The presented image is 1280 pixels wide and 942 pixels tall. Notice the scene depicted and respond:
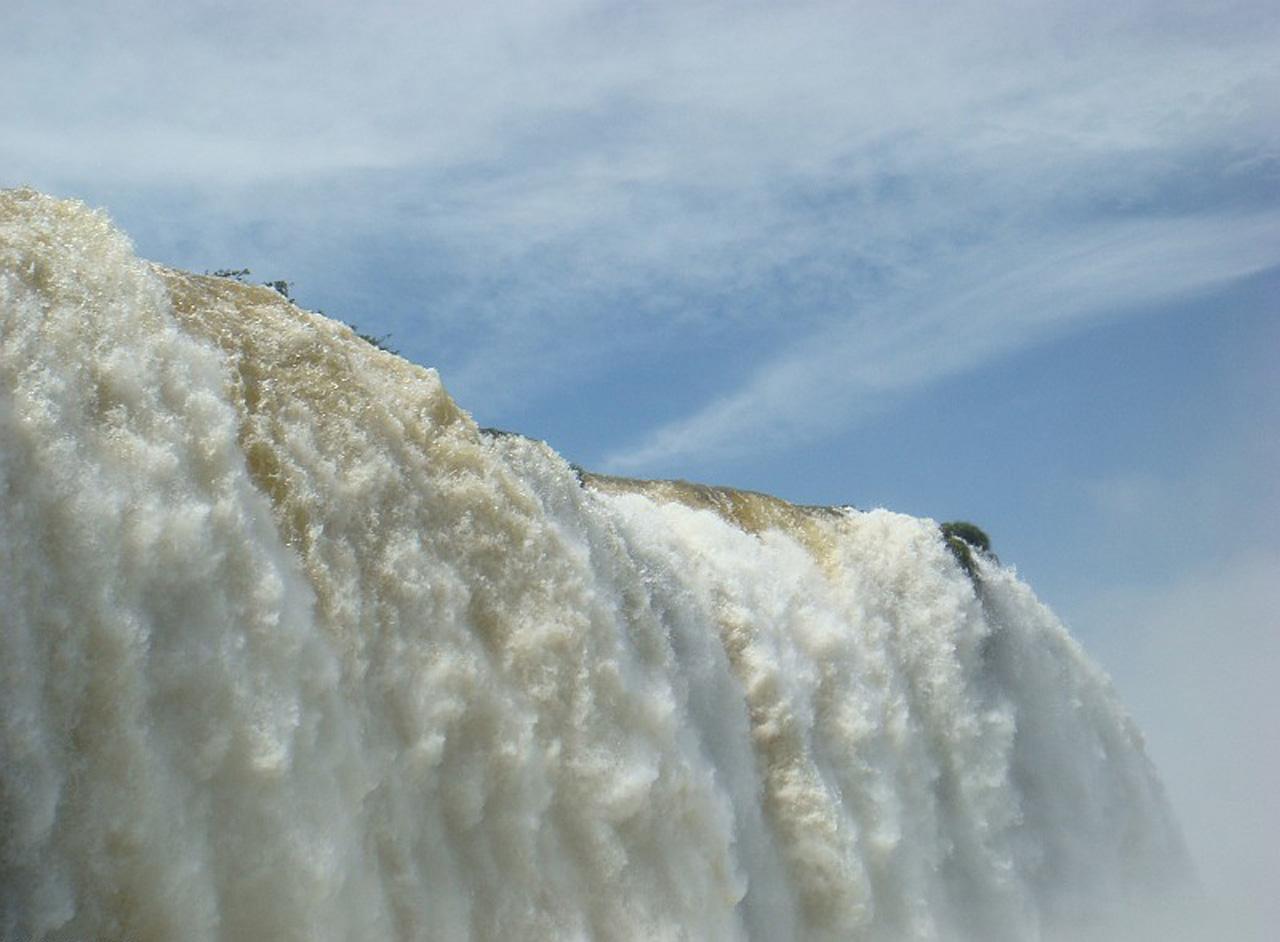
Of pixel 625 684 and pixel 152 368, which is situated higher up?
pixel 152 368

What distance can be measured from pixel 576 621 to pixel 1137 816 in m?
19.0

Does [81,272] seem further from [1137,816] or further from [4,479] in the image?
[1137,816]

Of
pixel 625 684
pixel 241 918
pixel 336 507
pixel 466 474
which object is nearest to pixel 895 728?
pixel 625 684

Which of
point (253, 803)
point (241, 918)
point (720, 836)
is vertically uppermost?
point (720, 836)

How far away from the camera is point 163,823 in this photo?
9.54 m

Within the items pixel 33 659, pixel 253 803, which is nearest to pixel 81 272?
pixel 33 659

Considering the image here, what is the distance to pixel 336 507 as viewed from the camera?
40.0 ft

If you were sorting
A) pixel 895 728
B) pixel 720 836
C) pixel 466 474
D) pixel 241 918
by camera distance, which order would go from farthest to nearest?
pixel 895 728, pixel 720 836, pixel 466 474, pixel 241 918

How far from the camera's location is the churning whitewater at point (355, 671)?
9445 mm

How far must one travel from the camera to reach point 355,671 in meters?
11.6

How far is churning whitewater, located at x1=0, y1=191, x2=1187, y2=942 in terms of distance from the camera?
945cm

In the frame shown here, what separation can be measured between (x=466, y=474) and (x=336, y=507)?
1.68 metres

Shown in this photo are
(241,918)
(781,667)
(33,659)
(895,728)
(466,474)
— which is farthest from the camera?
(895,728)

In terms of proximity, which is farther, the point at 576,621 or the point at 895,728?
the point at 895,728
